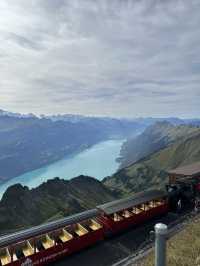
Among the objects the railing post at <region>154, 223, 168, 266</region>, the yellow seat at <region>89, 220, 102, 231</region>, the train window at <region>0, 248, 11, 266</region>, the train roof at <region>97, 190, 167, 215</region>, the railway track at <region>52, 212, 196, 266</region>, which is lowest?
the railway track at <region>52, 212, 196, 266</region>

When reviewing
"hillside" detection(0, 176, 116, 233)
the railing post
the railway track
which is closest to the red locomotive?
the railway track

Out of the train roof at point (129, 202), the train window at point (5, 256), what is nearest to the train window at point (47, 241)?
the train window at point (5, 256)

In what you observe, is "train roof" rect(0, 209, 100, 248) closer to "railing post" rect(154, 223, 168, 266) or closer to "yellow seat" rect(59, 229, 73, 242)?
"yellow seat" rect(59, 229, 73, 242)

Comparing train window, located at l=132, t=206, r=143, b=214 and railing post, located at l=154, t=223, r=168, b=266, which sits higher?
railing post, located at l=154, t=223, r=168, b=266

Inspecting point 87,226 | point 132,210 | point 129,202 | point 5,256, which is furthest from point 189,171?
point 5,256

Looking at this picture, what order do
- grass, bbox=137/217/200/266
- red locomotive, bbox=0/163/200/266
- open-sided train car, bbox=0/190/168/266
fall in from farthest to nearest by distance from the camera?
red locomotive, bbox=0/163/200/266, open-sided train car, bbox=0/190/168/266, grass, bbox=137/217/200/266

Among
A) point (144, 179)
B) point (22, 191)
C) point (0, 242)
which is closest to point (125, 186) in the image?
point (144, 179)

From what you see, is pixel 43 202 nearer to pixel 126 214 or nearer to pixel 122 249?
pixel 126 214
